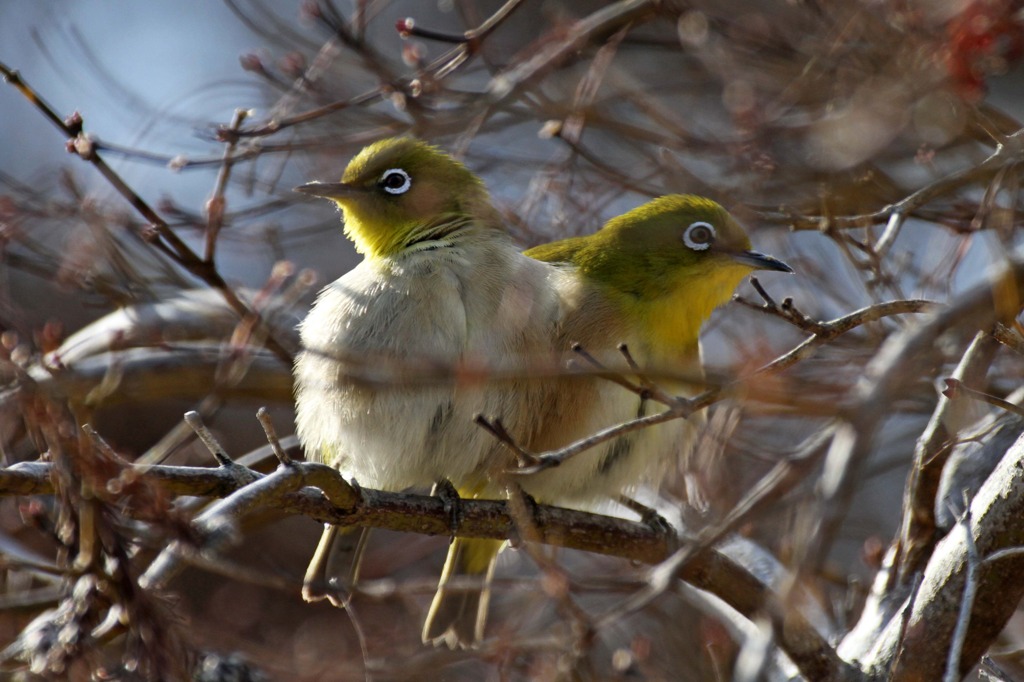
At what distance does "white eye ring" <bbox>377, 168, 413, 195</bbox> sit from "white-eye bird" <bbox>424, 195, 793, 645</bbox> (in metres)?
0.96

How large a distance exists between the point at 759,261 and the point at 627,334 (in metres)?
0.76

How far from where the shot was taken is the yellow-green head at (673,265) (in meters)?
5.54

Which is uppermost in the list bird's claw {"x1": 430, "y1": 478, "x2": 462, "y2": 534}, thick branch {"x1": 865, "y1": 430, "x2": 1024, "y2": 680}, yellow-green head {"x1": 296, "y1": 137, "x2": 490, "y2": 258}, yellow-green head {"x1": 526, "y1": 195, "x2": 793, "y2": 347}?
yellow-green head {"x1": 296, "y1": 137, "x2": 490, "y2": 258}

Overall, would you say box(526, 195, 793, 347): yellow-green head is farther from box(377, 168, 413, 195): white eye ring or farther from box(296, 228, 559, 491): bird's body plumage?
box(377, 168, 413, 195): white eye ring

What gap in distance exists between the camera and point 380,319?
4.94m

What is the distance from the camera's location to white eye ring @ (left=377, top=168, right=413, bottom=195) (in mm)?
5641

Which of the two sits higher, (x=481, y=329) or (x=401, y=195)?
(x=401, y=195)

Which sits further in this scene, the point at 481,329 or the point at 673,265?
the point at 673,265

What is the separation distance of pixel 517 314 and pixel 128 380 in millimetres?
2506

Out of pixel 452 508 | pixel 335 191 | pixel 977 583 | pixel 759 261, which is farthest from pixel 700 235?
pixel 977 583

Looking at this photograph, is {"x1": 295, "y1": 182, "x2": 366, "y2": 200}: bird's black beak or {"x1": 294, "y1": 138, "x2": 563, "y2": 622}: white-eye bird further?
{"x1": 295, "y1": 182, "x2": 366, "y2": 200}: bird's black beak

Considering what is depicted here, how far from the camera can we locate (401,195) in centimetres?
562

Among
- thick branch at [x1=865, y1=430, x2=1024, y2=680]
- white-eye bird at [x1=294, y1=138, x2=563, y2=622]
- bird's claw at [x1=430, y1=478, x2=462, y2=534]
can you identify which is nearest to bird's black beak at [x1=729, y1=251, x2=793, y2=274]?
white-eye bird at [x1=294, y1=138, x2=563, y2=622]

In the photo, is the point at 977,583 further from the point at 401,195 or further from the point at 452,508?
the point at 401,195
